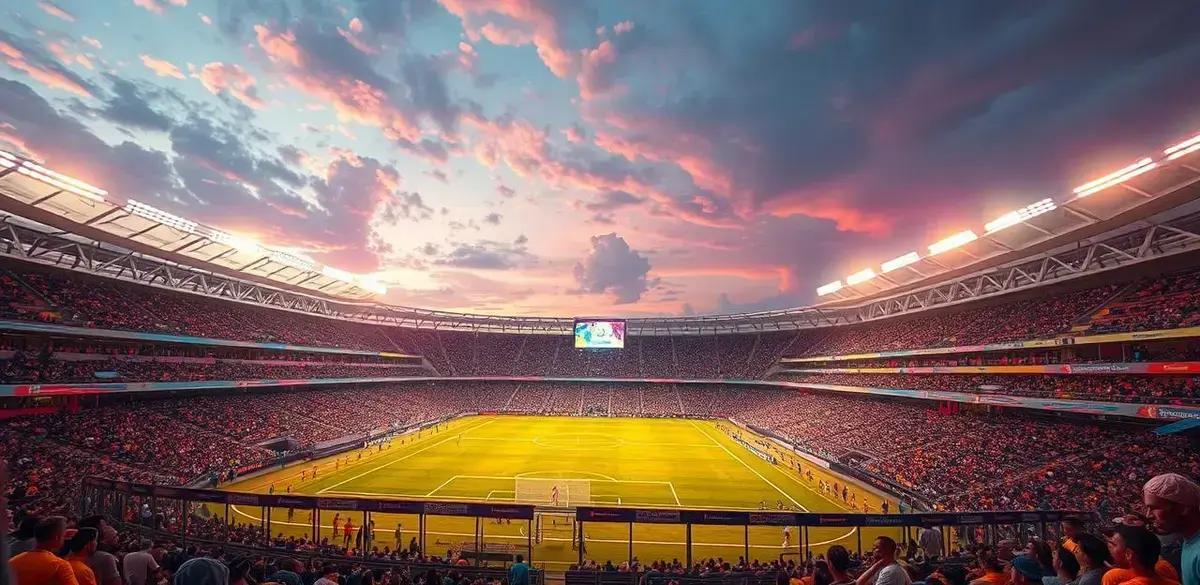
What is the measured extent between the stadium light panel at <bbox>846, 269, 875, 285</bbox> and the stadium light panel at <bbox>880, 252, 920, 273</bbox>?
3.64 metres

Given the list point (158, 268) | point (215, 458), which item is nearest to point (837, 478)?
point (215, 458)

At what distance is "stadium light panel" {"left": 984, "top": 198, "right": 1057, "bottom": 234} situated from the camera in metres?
30.9

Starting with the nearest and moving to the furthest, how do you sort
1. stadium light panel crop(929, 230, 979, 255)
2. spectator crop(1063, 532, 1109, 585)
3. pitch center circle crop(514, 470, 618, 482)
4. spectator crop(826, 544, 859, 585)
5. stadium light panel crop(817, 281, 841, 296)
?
spectator crop(1063, 532, 1109, 585), spectator crop(826, 544, 859, 585), stadium light panel crop(929, 230, 979, 255), pitch center circle crop(514, 470, 618, 482), stadium light panel crop(817, 281, 841, 296)

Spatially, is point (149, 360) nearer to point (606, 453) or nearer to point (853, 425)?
point (606, 453)

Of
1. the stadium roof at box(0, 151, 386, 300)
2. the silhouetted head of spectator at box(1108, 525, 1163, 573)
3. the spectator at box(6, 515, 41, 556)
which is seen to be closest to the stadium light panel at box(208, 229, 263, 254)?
the stadium roof at box(0, 151, 386, 300)

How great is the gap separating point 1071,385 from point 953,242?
11750 millimetres

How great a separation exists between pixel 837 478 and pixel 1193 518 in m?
39.5

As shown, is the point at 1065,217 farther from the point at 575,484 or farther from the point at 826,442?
the point at 575,484

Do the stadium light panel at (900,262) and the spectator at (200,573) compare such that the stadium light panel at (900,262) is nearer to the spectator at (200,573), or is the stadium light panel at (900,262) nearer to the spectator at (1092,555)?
the spectator at (1092,555)

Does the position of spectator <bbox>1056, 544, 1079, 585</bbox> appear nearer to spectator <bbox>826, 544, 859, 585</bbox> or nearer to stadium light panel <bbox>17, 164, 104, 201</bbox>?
spectator <bbox>826, 544, 859, 585</bbox>

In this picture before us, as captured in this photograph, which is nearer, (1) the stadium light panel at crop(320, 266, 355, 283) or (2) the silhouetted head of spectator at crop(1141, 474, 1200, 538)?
(2) the silhouetted head of spectator at crop(1141, 474, 1200, 538)

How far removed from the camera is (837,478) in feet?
130

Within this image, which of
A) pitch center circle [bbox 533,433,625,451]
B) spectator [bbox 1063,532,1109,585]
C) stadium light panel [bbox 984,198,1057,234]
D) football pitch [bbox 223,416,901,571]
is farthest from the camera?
pitch center circle [bbox 533,433,625,451]

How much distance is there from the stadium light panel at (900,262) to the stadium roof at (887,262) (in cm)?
16
